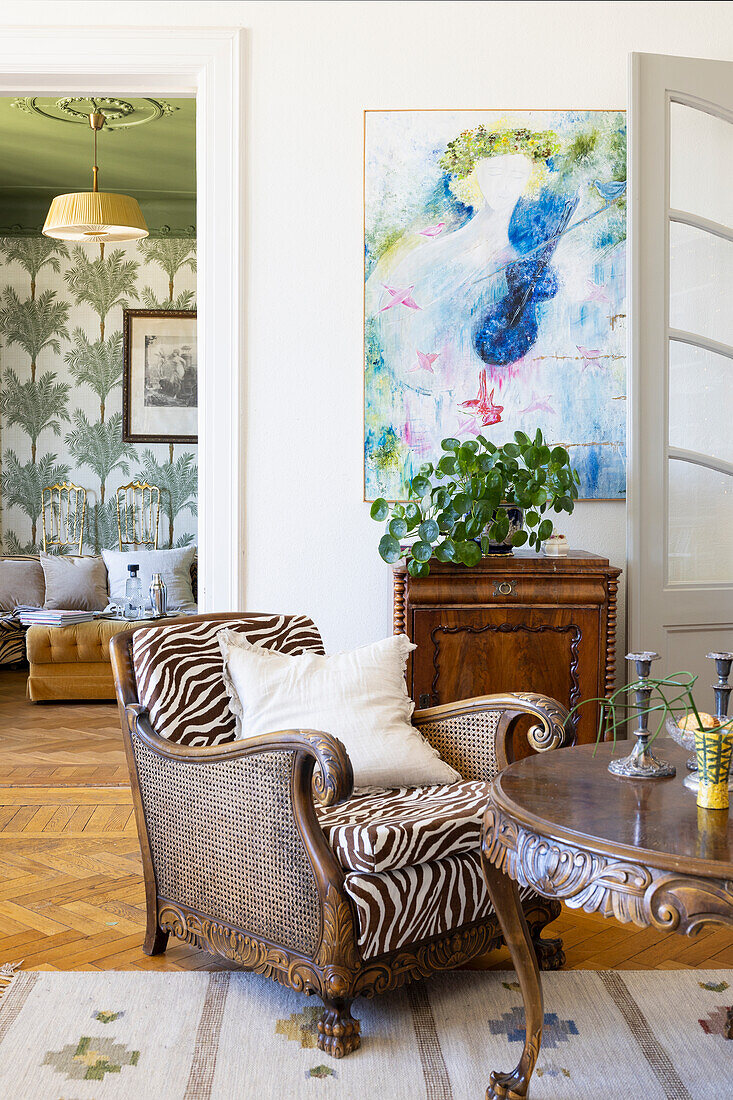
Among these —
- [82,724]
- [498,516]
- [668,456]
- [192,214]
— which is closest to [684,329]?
[668,456]

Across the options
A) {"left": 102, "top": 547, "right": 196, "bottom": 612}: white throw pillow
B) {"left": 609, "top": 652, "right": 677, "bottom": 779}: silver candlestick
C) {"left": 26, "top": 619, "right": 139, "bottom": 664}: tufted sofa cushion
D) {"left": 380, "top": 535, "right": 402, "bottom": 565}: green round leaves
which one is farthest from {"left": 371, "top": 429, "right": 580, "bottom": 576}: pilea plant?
{"left": 102, "top": 547, "right": 196, "bottom": 612}: white throw pillow

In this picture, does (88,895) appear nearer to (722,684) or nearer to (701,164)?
(722,684)

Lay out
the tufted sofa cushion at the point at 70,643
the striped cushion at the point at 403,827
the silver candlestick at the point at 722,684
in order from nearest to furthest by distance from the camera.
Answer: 1. the silver candlestick at the point at 722,684
2. the striped cushion at the point at 403,827
3. the tufted sofa cushion at the point at 70,643

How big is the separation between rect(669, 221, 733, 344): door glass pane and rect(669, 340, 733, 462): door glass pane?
0.08 m

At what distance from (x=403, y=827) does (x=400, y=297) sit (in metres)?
2.13

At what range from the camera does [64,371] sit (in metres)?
7.70

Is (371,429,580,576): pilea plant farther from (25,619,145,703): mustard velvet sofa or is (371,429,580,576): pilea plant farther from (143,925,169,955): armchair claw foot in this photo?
(25,619,145,703): mustard velvet sofa

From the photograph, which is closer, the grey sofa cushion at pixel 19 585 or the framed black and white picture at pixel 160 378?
the grey sofa cushion at pixel 19 585

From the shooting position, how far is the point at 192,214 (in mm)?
7613

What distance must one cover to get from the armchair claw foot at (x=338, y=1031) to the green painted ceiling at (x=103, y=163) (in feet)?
15.8

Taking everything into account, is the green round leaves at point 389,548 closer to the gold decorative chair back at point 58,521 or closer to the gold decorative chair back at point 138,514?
the gold decorative chair back at point 138,514

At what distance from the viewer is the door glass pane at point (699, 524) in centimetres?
358

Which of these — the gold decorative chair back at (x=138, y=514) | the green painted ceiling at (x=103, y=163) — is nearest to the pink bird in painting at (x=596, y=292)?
the green painted ceiling at (x=103, y=163)

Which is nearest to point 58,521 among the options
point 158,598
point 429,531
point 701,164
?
point 158,598
